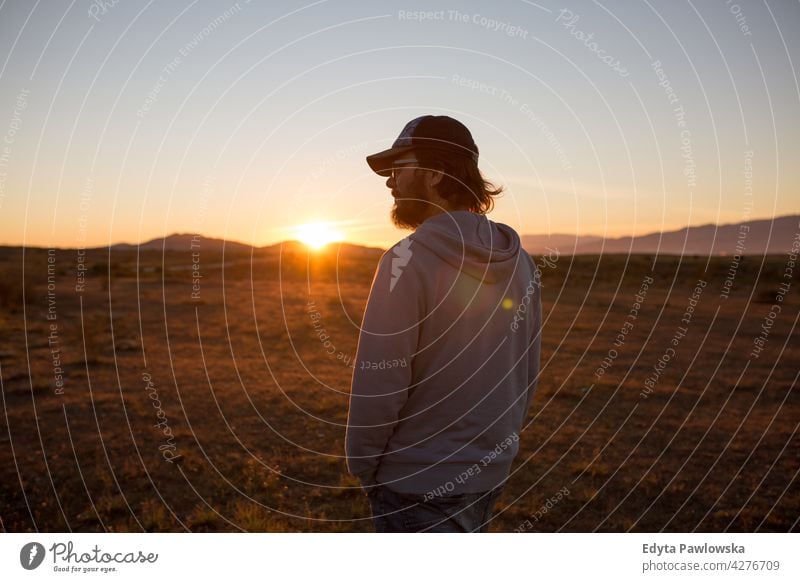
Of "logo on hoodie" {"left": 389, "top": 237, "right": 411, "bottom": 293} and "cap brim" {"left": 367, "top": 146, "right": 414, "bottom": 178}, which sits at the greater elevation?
"cap brim" {"left": 367, "top": 146, "right": 414, "bottom": 178}

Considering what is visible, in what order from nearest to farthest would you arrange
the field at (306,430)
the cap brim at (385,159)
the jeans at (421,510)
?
the jeans at (421,510), the cap brim at (385,159), the field at (306,430)

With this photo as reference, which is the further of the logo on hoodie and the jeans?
the jeans

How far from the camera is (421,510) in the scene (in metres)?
2.41

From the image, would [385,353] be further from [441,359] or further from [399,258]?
[399,258]

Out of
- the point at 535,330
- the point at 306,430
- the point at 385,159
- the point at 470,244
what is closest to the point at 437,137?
the point at 385,159

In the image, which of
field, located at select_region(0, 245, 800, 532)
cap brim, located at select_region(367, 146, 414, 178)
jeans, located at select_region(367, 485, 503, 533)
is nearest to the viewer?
jeans, located at select_region(367, 485, 503, 533)

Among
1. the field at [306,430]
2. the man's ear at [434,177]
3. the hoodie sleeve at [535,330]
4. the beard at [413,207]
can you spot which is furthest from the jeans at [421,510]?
the field at [306,430]

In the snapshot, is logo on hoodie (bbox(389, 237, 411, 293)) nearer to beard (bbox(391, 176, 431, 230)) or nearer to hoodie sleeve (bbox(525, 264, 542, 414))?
beard (bbox(391, 176, 431, 230))

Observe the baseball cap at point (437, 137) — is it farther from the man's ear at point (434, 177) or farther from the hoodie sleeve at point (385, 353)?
the hoodie sleeve at point (385, 353)

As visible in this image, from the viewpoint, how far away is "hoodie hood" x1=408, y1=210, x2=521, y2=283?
227 cm

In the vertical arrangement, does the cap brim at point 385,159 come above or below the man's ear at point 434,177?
above

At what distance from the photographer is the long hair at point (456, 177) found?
2.42 meters

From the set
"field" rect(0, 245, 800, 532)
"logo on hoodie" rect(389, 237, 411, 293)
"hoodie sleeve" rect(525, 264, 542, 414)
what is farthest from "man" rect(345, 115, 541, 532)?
"field" rect(0, 245, 800, 532)

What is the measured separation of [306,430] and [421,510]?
6.50m
